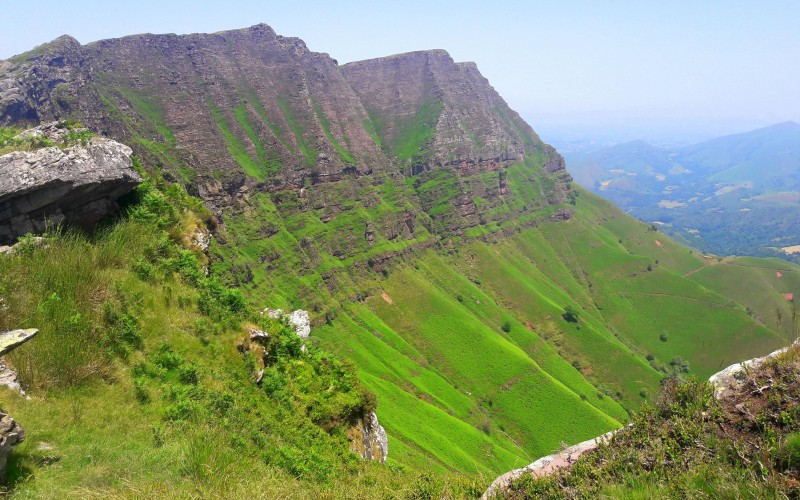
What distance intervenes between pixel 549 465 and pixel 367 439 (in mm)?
13540

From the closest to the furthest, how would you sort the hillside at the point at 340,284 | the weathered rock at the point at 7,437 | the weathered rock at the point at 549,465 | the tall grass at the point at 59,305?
the weathered rock at the point at 7,437 → the weathered rock at the point at 549,465 → the tall grass at the point at 59,305 → the hillside at the point at 340,284

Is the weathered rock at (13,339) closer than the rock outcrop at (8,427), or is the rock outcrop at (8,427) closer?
the rock outcrop at (8,427)

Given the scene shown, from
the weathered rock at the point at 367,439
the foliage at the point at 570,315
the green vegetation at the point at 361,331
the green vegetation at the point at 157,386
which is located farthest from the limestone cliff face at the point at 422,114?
the green vegetation at the point at 157,386

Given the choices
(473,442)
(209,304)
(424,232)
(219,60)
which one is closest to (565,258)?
(424,232)

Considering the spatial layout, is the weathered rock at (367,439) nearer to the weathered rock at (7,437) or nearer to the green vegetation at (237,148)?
the weathered rock at (7,437)

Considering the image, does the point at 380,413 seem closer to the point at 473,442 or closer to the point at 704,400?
the point at 473,442

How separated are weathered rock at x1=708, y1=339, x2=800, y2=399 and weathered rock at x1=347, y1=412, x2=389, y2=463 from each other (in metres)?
14.7

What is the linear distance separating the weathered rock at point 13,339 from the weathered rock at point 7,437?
130cm

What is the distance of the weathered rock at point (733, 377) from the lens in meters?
8.64

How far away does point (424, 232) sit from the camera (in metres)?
151

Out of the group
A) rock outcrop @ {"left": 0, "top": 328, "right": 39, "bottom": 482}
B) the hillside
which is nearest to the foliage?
the hillside

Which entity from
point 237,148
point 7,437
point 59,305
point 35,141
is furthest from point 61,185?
point 237,148

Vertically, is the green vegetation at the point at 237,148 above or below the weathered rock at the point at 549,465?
above

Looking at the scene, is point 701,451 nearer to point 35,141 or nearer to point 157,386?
point 157,386
